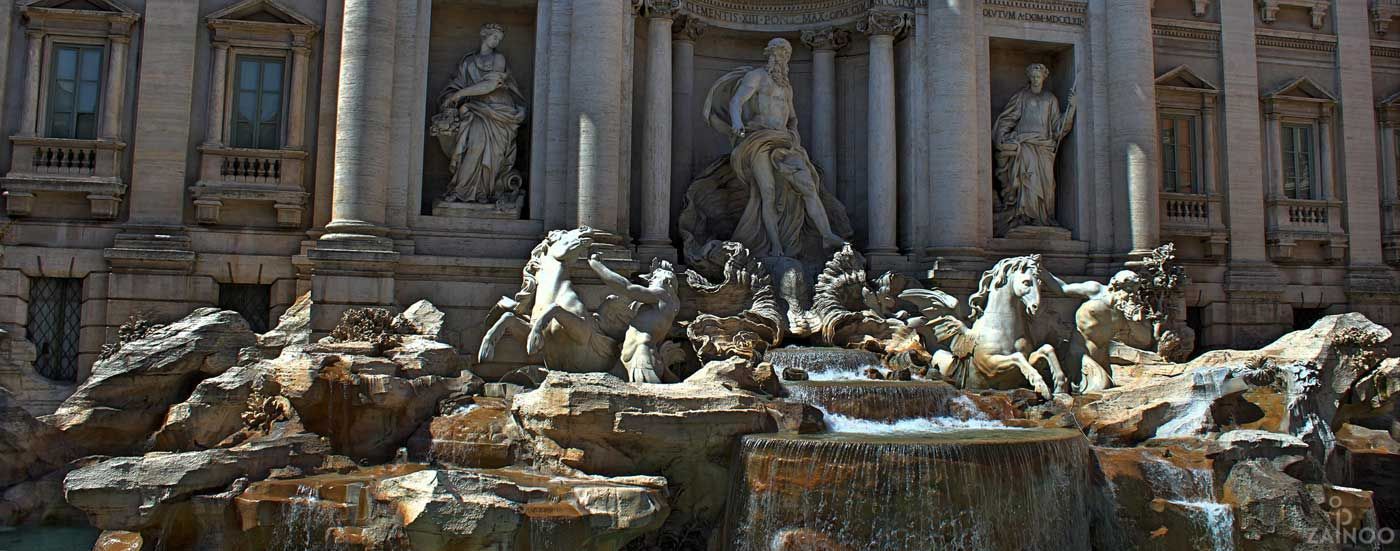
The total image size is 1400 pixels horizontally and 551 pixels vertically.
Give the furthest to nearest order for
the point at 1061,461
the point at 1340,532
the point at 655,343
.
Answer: the point at 655,343 < the point at 1340,532 < the point at 1061,461

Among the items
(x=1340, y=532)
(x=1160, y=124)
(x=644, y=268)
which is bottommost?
(x=1340, y=532)

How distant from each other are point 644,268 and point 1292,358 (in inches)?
351

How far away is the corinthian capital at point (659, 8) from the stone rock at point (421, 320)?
5.93 meters

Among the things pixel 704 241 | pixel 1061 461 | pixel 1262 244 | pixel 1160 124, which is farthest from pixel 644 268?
pixel 1262 244

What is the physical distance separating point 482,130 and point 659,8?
11.6 feet

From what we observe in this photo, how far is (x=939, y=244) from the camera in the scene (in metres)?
16.5

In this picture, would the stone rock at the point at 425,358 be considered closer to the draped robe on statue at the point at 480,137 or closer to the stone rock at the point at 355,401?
the stone rock at the point at 355,401

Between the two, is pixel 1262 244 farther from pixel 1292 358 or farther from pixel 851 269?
pixel 851 269

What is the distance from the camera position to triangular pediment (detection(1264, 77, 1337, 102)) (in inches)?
752

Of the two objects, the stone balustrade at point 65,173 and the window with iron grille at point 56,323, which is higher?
the stone balustrade at point 65,173

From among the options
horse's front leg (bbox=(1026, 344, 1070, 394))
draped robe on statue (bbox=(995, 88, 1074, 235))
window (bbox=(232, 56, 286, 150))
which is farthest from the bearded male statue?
window (bbox=(232, 56, 286, 150))

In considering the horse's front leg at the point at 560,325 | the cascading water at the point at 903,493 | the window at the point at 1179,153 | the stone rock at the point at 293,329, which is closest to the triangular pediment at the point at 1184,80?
the window at the point at 1179,153

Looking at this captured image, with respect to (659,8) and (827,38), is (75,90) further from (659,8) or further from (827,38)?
(827,38)

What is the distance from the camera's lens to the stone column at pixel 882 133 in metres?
16.8
